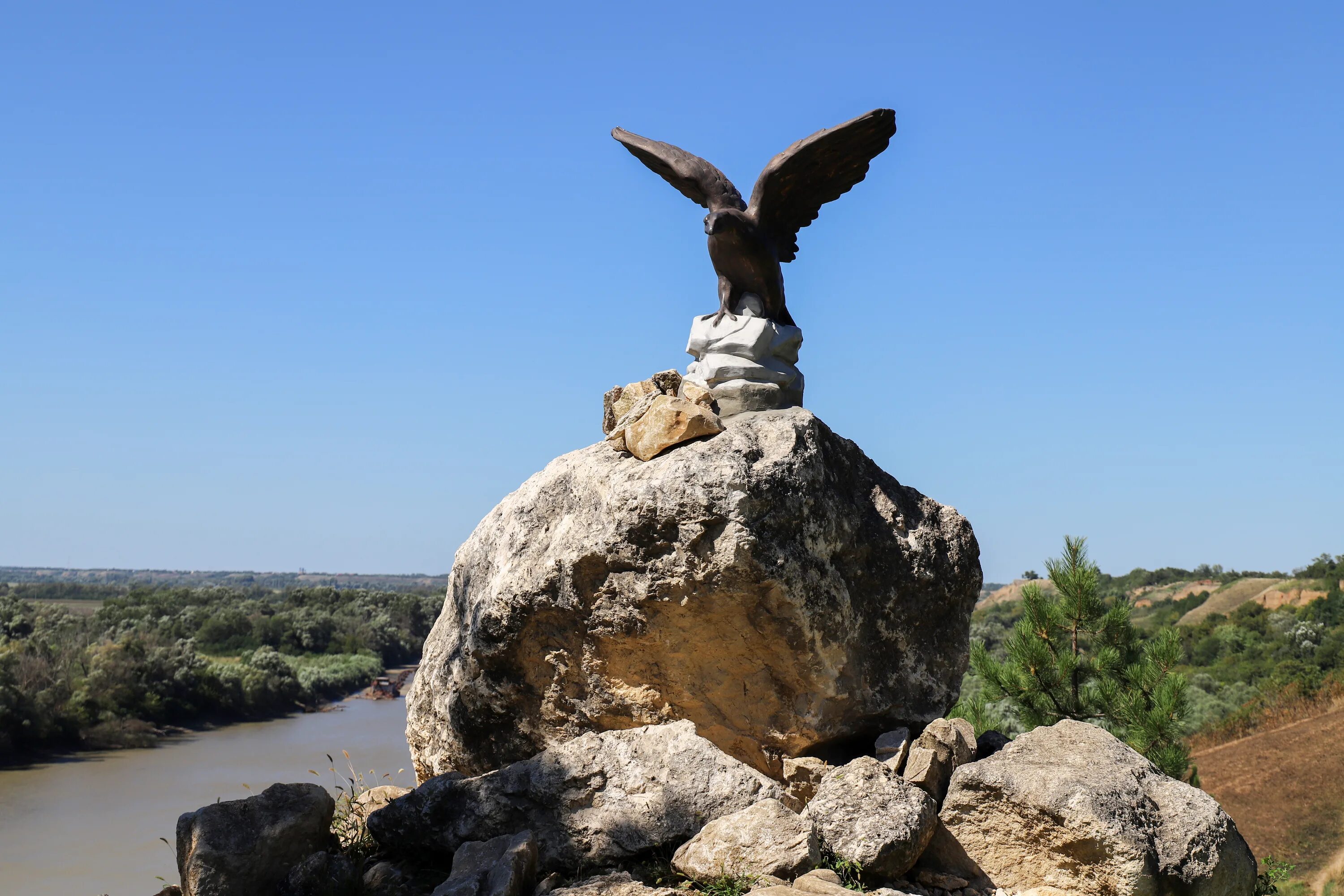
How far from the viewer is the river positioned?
1712 cm

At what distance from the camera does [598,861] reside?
501 centimetres

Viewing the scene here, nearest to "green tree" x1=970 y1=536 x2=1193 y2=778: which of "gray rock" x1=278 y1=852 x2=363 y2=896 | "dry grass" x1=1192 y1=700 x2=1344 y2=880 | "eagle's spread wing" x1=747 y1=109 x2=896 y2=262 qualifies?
"eagle's spread wing" x1=747 y1=109 x2=896 y2=262

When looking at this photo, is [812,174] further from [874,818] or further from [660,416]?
[874,818]

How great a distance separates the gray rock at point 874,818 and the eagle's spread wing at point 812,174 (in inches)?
135

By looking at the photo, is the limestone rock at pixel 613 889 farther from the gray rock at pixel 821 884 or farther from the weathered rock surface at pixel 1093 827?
the weathered rock surface at pixel 1093 827

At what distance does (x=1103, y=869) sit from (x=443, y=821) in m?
3.18

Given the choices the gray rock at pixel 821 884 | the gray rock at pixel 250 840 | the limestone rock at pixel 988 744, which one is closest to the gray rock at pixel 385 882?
the gray rock at pixel 250 840

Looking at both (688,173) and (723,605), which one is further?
(688,173)

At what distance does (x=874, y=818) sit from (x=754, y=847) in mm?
611

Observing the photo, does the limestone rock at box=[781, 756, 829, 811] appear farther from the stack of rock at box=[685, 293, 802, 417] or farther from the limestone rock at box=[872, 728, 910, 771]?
the stack of rock at box=[685, 293, 802, 417]

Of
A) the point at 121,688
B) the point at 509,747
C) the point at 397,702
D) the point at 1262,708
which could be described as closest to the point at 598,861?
the point at 509,747

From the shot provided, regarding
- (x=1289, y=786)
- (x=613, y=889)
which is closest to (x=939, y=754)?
(x=613, y=889)

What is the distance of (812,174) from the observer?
6.71 metres

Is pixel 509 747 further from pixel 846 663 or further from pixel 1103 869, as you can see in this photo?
pixel 1103 869
